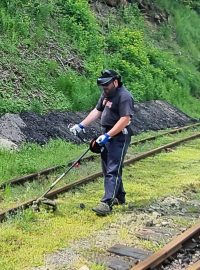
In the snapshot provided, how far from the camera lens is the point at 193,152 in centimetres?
1403

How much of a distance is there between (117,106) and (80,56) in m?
12.3

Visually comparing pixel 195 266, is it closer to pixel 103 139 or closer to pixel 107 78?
pixel 103 139

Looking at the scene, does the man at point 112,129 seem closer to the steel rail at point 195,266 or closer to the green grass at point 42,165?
the green grass at point 42,165

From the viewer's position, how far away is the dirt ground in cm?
1274

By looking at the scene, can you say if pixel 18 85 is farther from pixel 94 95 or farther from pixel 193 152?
pixel 193 152

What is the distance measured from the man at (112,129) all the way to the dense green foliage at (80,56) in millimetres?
5873

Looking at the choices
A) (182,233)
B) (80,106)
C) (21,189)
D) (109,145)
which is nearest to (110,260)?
(182,233)

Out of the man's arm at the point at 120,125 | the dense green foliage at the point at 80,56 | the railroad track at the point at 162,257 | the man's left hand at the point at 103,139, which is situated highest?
the man's arm at the point at 120,125

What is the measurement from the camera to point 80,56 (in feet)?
65.9

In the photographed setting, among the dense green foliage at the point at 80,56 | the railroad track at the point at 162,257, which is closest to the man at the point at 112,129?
the railroad track at the point at 162,257

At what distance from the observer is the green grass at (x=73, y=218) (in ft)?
20.7

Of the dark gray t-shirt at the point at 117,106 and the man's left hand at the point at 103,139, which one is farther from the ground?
the dark gray t-shirt at the point at 117,106

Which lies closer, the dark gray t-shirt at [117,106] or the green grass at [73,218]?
the green grass at [73,218]

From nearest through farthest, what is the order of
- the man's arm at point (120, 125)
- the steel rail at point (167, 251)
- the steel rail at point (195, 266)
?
the steel rail at point (195, 266) → the steel rail at point (167, 251) → the man's arm at point (120, 125)
